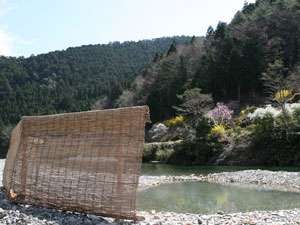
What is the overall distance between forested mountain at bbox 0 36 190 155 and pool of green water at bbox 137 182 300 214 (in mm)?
72025

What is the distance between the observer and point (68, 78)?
14200 centimetres

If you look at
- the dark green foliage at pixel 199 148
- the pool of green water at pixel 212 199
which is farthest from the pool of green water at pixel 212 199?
A: the dark green foliage at pixel 199 148

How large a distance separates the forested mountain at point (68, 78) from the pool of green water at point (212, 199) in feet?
236

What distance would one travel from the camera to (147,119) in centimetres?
1118

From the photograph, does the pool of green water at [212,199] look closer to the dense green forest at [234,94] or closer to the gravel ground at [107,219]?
the gravel ground at [107,219]

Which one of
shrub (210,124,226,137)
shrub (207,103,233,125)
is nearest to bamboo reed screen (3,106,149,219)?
shrub (210,124,226,137)

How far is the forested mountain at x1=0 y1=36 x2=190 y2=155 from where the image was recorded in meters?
109

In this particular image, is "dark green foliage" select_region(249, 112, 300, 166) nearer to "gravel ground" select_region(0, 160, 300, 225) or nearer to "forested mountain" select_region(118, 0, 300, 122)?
"forested mountain" select_region(118, 0, 300, 122)

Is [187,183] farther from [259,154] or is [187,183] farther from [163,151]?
[163,151]

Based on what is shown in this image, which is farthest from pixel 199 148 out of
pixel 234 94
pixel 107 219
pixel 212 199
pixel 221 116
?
pixel 107 219

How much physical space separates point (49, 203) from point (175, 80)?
220 feet

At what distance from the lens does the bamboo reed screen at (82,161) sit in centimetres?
1104

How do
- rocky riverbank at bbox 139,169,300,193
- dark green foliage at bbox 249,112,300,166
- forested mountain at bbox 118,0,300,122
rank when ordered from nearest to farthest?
rocky riverbank at bbox 139,169,300,193
dark green foliage at bbox 249,112,300,166
forested mountain at bbox 118,0,300,122

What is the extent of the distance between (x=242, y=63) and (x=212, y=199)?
50411 mm
